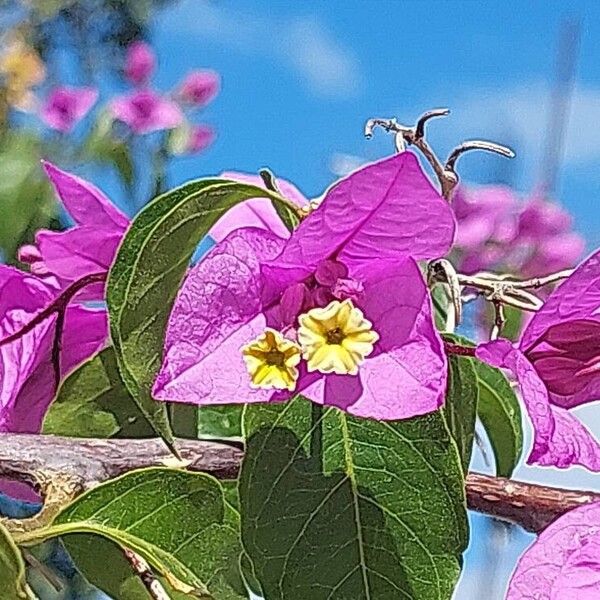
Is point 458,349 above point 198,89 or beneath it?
beneath

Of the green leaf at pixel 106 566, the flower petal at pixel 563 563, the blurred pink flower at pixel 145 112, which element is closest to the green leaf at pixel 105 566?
the green leaf at pixel 106 566

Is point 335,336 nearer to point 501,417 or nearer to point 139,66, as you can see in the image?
point 501,417

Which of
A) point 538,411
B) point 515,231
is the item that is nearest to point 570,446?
point 538,411

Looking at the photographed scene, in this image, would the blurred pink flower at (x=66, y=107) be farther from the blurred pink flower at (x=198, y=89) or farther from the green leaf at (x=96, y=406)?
the green leaf at (x=96, y=406)

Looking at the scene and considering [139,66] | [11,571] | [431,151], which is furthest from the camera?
[139,66]

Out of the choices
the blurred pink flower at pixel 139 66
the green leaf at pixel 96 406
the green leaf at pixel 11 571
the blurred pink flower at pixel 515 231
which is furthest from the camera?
the blurred pink flower at pixel 139 66

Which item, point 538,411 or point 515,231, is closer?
point 538,411
